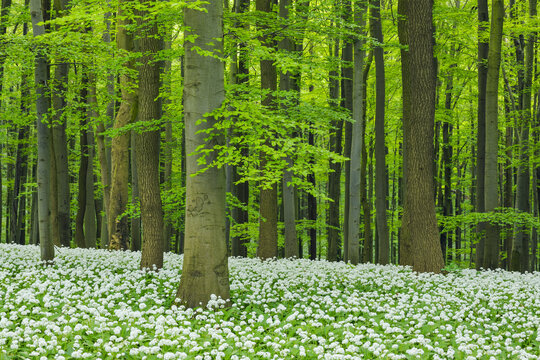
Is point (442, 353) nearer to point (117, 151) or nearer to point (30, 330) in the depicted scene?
point (30, 330)

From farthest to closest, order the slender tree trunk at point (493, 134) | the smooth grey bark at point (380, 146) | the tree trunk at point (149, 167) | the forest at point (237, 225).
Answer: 1. the smooth grey bark at point (380, 146)
2. the slender tree trunk at point (493, 134)
3. the tree trunk at point (149, 167)
4. the forest at point (237, 225)

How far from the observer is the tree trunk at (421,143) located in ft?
35.7

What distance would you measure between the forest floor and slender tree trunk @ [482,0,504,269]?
9.06 feet

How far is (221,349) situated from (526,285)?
7.81 m

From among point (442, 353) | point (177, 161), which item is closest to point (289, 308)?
A: point (442, 353)

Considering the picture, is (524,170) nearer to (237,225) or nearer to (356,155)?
(356,155)

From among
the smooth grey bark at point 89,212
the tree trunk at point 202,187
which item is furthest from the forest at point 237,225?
the smooth grey bark at point 89,212

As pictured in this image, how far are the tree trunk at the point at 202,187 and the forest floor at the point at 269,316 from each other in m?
0.40

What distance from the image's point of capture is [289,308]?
282 inches

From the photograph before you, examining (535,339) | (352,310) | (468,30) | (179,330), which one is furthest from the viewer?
(468,30)

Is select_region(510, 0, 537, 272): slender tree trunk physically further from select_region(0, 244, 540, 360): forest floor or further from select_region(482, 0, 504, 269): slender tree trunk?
select_region(0, 244, 540, 360): forest floor

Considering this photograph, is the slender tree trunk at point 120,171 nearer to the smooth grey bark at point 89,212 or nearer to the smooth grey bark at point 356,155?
the smooth grey bark at point 89,212

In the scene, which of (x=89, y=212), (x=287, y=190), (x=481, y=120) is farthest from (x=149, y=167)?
(x=481, y=120)

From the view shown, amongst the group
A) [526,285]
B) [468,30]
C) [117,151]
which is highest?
[468,30]
